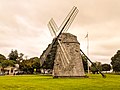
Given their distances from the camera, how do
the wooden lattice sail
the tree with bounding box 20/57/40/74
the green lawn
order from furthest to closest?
the tree with bounding box 20/57/40/74, the wooden lattice sail, the green lawn

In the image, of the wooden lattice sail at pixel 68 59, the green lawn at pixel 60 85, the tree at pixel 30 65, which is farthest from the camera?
the tree at pixel 30 65

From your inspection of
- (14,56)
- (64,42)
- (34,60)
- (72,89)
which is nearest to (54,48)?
(64,42)

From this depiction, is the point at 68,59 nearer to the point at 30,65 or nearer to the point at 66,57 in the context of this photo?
the point at 66,57

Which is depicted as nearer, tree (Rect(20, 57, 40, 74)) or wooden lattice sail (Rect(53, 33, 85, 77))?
wooden lattice sail (Rect(53, 33, 85, 77))

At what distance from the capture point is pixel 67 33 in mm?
52500

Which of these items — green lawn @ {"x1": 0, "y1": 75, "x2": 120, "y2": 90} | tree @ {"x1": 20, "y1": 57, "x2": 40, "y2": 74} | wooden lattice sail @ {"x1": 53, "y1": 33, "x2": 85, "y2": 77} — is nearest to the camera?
green lawn @ {"x1": 0, "y1": 75, "x2": 120, "y2": 90}

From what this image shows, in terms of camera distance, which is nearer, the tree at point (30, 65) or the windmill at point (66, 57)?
the windmill at point (66, 57)

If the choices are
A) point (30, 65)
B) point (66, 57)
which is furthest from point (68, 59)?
point (30, 65)

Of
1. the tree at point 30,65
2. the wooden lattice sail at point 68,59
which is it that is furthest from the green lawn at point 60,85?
the tree at point 30,65

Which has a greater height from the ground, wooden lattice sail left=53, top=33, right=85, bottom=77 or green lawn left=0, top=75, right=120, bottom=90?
wooden lattice sail left=53, top=33, right=85, bottom=77

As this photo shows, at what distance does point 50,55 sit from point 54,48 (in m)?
3.43

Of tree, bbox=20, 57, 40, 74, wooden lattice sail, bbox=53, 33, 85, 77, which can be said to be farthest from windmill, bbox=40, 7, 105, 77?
tree, bbox=20, 57, 40, 74

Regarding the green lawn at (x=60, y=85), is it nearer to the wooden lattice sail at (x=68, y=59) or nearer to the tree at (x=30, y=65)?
the wooden lattice sail at (x=68, y=59)

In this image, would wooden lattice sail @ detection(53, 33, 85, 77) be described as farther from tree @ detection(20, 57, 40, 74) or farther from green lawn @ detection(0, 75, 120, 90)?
tree @ detection(20, 57, 40, 74)
